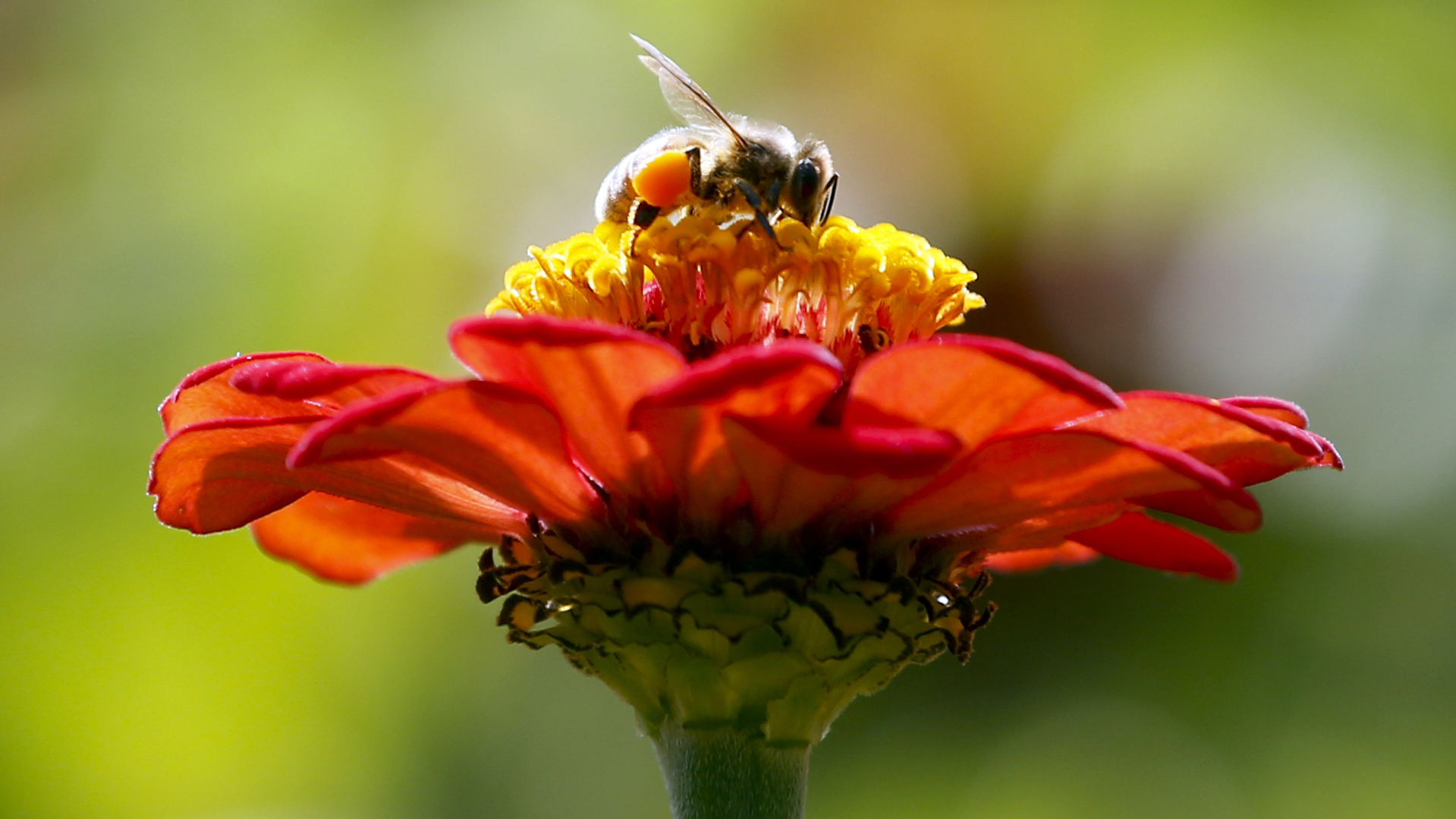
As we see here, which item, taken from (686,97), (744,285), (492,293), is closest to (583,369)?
(744,285)

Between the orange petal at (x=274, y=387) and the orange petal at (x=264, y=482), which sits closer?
the orange petal at (x=274, y=387)

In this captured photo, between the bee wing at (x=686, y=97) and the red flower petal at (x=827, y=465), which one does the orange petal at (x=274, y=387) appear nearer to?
the red flower petal at (x=827, y=465)

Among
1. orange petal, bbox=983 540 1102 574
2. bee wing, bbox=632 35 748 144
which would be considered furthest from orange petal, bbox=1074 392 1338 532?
bee wing, bbox=632 35 748 144

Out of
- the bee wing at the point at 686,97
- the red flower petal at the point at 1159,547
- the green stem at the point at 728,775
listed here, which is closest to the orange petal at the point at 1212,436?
the red flower petal at the point at 1159,547

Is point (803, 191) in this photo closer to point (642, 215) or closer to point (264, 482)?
point (642, 215)

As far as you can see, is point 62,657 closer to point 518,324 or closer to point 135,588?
point 135,588

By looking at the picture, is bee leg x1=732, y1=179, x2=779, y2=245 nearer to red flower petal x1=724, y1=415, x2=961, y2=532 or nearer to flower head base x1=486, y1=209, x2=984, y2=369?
flower head base x1=486, y1=209, x2=984, y2=369
